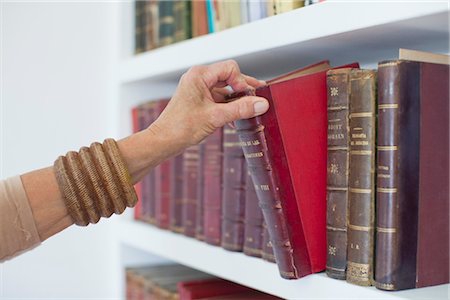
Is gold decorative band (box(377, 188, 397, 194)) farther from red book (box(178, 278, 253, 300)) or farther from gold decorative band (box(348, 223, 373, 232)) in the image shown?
red book (box(178, 278, 253, 300))

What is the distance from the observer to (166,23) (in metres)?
1.51

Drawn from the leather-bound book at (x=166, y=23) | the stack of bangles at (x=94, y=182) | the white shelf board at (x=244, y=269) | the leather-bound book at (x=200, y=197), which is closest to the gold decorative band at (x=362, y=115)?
the white shelf board at (x=244, y=269)

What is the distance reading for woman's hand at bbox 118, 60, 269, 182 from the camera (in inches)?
40.0

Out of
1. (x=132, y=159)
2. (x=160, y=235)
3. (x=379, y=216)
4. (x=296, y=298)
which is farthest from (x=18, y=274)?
(x=379, y=216)

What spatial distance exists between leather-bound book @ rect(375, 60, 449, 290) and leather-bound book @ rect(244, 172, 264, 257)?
287 millimetres

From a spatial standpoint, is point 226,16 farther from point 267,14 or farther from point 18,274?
point 18,274

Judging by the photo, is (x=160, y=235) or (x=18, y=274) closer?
(x=160, y=235)

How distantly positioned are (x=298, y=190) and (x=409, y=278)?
0.64 ft

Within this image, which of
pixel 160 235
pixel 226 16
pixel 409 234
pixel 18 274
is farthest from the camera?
pixel 18 274

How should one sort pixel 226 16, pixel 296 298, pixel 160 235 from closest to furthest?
pixel 296 298
pixel 226 16
pixel 160 235

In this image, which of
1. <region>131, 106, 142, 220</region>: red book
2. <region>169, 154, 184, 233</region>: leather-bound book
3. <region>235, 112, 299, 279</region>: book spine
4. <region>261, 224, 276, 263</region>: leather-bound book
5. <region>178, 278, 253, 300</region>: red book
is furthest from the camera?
<region>131, 106, 142, 220</region>: red book

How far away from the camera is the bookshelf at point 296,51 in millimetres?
854

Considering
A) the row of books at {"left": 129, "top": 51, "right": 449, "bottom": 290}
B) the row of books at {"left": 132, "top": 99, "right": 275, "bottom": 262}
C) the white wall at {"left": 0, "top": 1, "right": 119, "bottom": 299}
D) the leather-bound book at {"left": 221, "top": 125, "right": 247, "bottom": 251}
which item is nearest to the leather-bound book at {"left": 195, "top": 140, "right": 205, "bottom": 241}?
the row of books at {"left": 132, "top": 99, "right": 275, "bottom": 262}

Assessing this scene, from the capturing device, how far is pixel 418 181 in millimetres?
847
